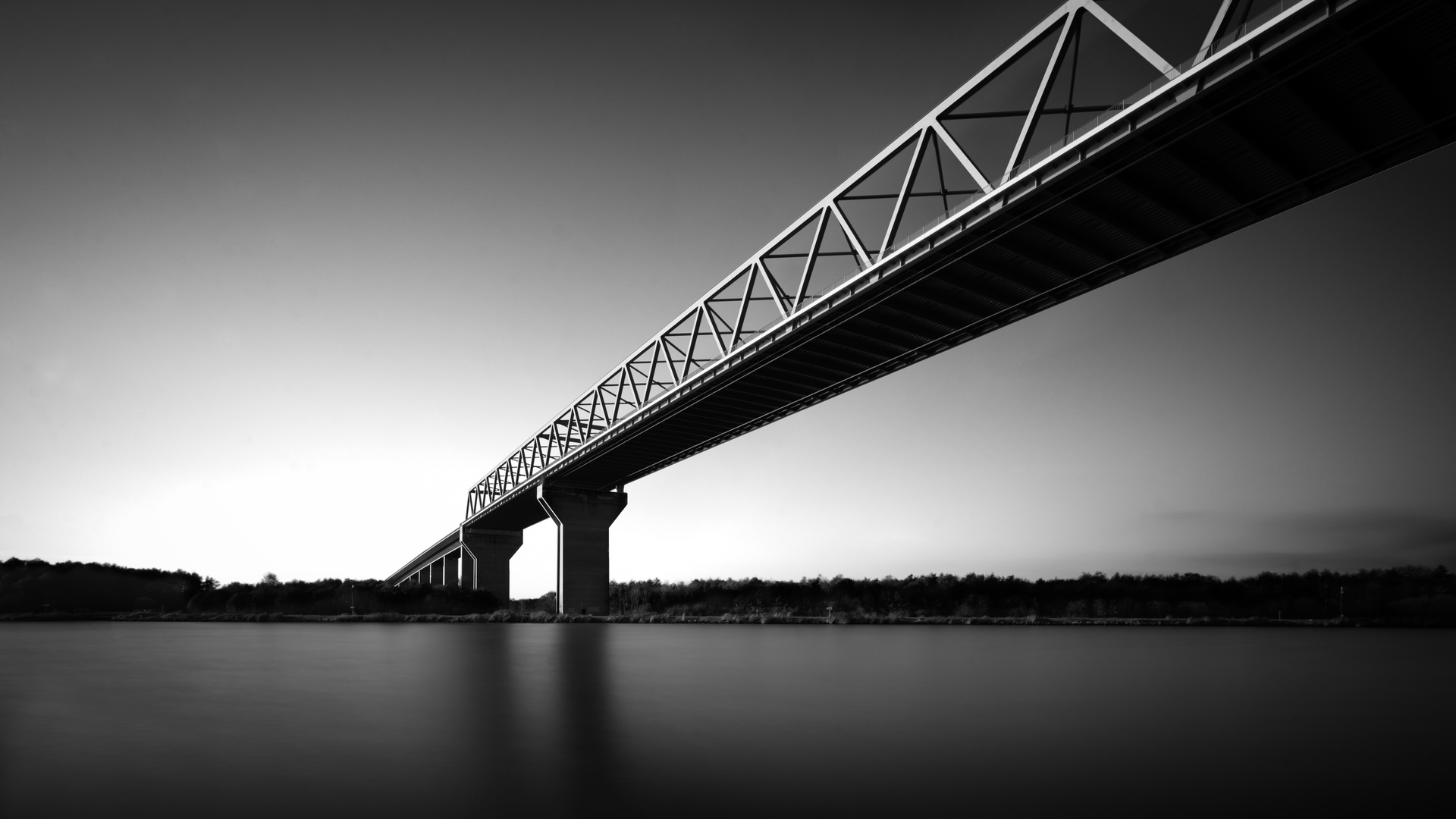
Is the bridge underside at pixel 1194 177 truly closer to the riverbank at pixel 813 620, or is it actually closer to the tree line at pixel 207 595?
the riverbank at pixel 813 620

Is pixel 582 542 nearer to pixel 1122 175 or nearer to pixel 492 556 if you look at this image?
pixel 492 556

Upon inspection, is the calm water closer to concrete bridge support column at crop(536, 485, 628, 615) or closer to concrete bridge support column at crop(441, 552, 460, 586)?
concrete bridge support column at crop(536, 485, 628, 615)

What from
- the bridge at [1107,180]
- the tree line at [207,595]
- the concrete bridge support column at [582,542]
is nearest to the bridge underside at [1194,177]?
the bridge at [1107,180]

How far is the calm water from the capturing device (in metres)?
8.55

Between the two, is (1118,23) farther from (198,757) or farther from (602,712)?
(198,757)

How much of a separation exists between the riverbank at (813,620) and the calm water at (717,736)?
45299 mm

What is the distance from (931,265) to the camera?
104 ft

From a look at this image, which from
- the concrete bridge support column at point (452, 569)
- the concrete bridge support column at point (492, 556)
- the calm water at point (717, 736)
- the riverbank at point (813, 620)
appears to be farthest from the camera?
the concrete bridge support column at point (452, 569)

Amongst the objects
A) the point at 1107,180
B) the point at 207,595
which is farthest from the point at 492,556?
the point at 1107,180

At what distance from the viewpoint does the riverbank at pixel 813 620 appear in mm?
69688

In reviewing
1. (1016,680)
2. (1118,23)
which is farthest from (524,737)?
(1118,23)

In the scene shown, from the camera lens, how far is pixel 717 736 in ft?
40.4

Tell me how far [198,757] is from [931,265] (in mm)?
27509

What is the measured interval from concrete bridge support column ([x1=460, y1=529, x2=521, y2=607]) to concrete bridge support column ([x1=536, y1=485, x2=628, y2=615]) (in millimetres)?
40843
